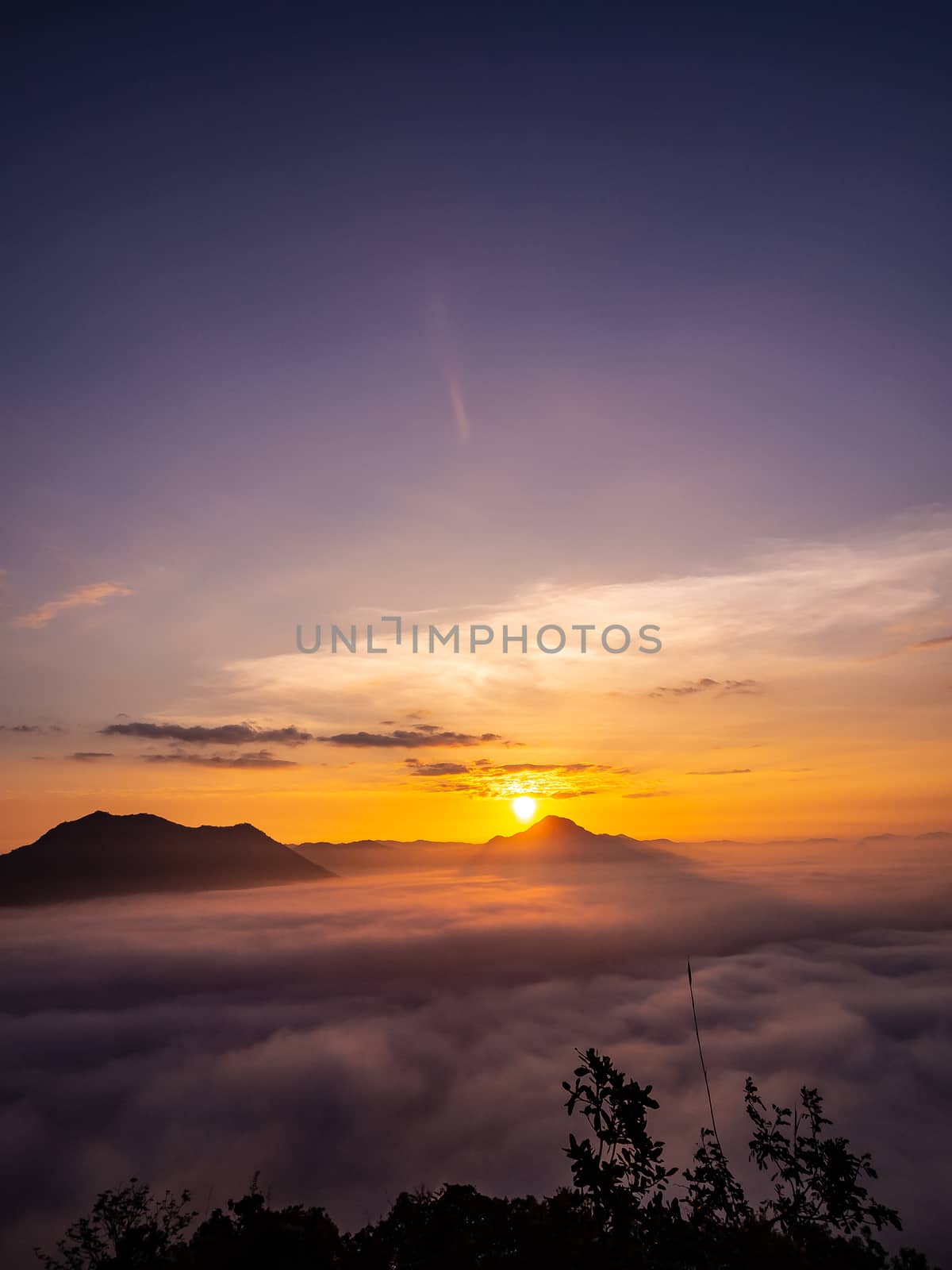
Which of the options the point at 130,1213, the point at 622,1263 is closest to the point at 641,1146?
the point at 622,1263

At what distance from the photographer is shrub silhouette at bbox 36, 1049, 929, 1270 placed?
19047 mm

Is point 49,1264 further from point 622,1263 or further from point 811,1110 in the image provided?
point 811,1110

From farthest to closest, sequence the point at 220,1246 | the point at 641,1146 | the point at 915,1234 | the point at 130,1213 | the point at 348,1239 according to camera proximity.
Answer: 1. the point at 915,1234
2. the point at 130,1213
3. the point at 348,1239
4. the point at 220,1246
5. the point at 641,1146

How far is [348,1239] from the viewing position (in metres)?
29.6

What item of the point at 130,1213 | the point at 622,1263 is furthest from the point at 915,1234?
the point at 622,1263

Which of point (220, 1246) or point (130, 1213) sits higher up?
point (220, 1246)

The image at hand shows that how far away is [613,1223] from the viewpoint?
20.6 m

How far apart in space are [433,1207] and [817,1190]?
15.2 m

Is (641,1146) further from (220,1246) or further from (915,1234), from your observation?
(915,1234)

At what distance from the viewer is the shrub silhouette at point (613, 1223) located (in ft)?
62.5

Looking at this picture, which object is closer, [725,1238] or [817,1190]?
[725,1238]

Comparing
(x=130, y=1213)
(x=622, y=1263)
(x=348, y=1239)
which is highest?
(x=622, y=1263)

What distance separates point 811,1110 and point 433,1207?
15.9 metres

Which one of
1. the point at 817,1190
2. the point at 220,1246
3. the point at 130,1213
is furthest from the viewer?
the point at 130,1213
